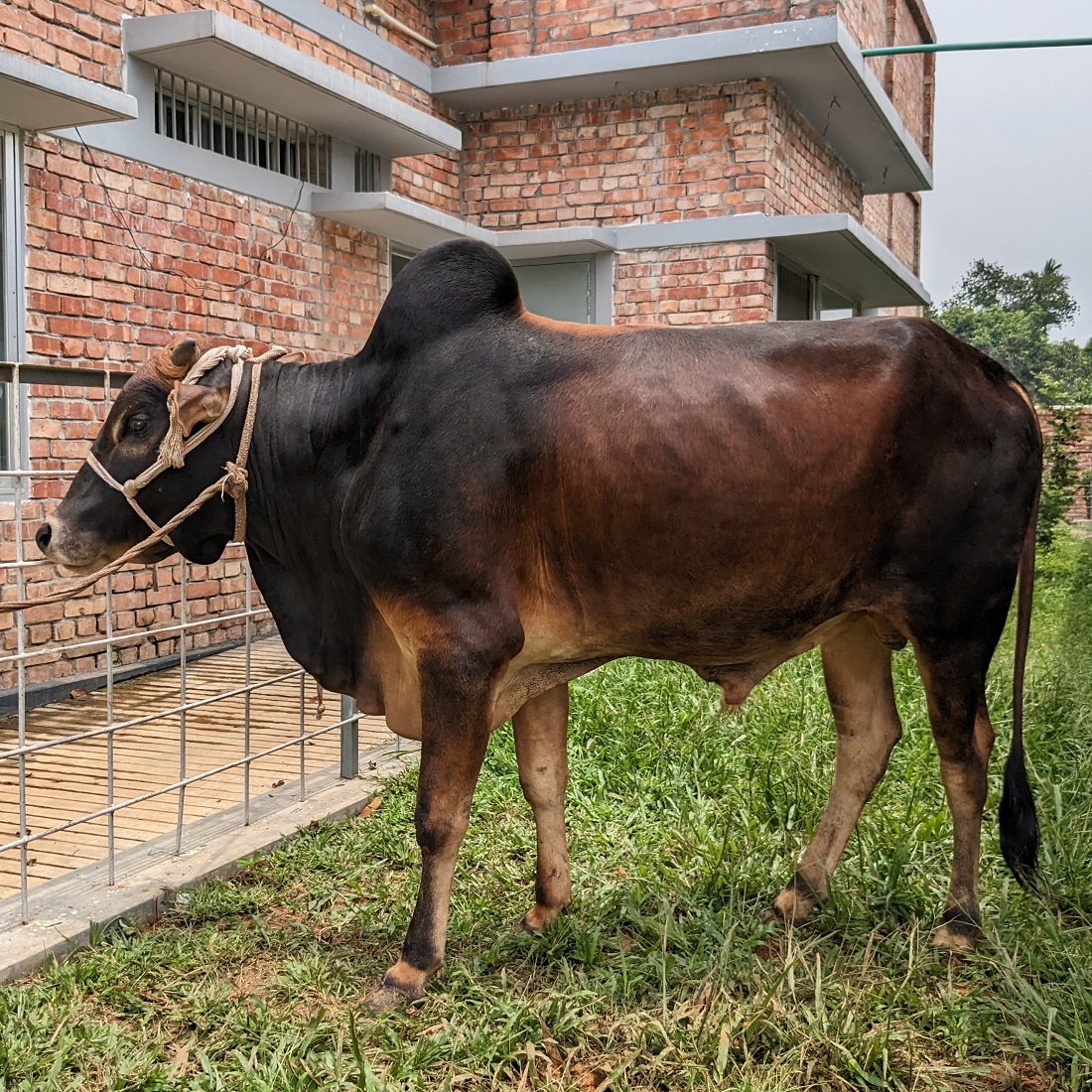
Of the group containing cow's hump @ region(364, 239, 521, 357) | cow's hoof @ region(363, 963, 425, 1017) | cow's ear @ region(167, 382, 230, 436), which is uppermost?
cow's hump @ region(364, 239, 521, 357)

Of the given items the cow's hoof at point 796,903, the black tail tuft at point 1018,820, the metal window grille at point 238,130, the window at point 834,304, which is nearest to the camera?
the black tail tuft at point 1018,820

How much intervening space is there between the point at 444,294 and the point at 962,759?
6.16 ft

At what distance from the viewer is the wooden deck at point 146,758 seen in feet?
14.8

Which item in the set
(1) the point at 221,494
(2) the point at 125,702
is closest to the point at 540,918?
(1) the point at 221,494

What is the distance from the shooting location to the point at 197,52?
676cm

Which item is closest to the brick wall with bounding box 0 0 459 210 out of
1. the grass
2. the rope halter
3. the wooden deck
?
the wooden deck

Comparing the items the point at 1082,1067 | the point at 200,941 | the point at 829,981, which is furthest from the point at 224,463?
the point at 1082,1067

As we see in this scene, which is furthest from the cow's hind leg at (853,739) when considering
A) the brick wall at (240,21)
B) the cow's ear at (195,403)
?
the brick wall at (240,21)

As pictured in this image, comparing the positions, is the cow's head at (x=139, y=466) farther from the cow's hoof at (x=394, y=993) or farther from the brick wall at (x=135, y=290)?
the brick wall at (x=135, y=290)

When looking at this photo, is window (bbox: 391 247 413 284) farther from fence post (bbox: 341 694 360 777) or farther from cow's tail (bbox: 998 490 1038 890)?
cow's tail (bbox: 998 490 1038 890)

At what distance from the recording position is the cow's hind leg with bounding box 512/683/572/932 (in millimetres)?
3543

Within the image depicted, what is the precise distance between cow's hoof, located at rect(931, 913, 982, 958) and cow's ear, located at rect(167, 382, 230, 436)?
8.18 feet

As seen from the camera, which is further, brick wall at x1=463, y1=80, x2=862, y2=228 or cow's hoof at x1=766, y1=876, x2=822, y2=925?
brick wall at x1=463, y1=80, x2=862, y2=228

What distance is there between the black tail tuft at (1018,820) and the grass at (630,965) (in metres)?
0.14
